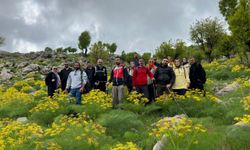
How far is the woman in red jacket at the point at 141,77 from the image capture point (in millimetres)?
13016

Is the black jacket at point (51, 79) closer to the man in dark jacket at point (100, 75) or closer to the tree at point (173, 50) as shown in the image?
the man in dark jacket at point (100, 75)

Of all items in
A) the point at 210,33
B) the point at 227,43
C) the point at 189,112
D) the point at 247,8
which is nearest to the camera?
the point at 189,112

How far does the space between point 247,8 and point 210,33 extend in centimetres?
1489

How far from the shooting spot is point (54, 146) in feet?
23.0

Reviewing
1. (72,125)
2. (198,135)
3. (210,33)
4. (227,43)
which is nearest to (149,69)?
(72,125)


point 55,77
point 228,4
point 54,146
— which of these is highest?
point 228,4

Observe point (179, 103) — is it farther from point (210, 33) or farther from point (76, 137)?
point (210, 33)

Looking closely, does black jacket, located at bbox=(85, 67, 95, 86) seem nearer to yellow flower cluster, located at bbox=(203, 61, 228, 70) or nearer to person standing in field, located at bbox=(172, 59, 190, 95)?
person standing in field, located at bbox=(172, 59, 190, 95)

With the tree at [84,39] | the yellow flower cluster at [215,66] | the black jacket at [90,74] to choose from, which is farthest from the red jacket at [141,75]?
the tree at [84,39]

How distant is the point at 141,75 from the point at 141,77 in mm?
74

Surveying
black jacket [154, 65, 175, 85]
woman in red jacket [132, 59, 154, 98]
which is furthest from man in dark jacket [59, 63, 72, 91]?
black jacket [154, 65, 175, 85]

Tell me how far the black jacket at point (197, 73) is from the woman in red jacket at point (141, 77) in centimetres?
171

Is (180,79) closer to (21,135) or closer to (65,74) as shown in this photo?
(65,74)

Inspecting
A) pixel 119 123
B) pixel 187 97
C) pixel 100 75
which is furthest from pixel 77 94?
pixel 119 123
